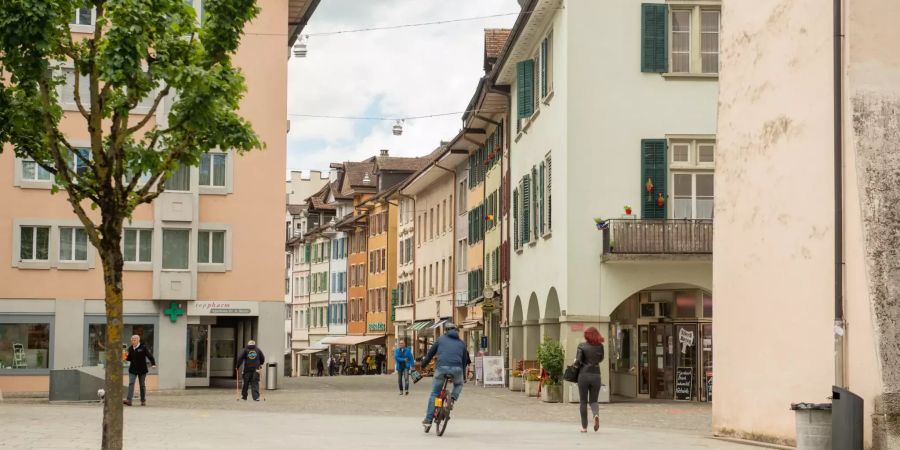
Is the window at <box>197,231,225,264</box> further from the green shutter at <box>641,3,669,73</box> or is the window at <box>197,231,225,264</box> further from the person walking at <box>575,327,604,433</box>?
the person walking at <box>575,327,604,433</box>

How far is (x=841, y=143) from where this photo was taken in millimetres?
17172

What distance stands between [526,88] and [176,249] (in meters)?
12.2

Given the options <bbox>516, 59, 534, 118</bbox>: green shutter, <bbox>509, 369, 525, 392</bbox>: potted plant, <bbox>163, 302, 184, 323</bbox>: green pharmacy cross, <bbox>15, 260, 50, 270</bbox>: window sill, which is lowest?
<bbox>509, 369, 525, 392</bbox>: potted plant

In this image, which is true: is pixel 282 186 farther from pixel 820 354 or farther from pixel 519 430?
pixel 820 354

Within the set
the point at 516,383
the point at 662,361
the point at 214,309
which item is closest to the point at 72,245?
the point at 214,309

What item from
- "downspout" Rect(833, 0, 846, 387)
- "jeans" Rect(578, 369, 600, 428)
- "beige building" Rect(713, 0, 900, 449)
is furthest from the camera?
"jeans" Rect(578, 369, 600, 428)

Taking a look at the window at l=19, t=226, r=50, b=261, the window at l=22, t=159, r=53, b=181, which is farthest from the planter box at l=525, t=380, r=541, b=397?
the window at l=22, t=159, r=53, b=181

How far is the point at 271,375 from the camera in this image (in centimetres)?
4478

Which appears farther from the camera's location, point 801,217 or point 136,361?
point 136,361

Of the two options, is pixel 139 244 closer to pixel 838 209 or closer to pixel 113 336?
pixel 838 209

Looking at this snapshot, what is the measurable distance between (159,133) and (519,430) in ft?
32.0

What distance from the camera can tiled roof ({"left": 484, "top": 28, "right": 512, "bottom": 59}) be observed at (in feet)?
172

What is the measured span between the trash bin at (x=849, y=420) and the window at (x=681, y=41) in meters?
19.6

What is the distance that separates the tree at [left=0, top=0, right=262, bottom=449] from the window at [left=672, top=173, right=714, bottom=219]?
65.5ft
